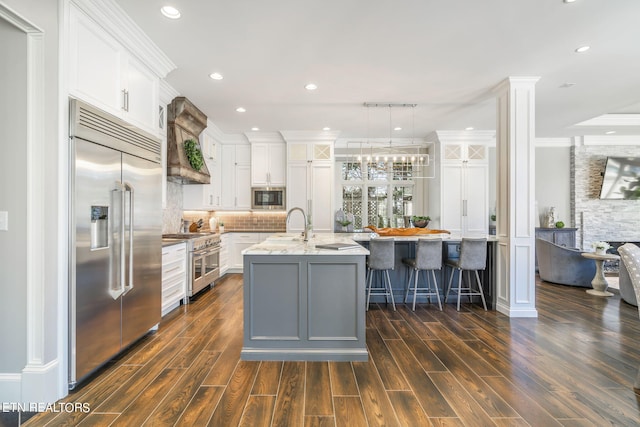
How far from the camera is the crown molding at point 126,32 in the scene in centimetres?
227

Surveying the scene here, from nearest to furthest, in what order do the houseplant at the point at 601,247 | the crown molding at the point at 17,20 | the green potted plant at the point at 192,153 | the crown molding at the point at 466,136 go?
the crown molding at the point at 17,20 < the green potted plant at the point at 192,153 < the houseplant at the point at 601,247 < the crown molding at the point at 466,136

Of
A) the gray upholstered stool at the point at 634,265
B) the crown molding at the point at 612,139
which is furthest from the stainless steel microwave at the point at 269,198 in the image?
the crown molding at the point at 612,139

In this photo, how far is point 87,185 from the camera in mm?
2156

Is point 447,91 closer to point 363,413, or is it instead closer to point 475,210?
point 475,210

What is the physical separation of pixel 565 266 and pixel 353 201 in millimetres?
4239


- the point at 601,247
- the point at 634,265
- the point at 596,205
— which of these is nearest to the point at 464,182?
the point at 601,247

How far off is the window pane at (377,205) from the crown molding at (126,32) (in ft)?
16.8

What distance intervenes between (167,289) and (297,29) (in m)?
3.21

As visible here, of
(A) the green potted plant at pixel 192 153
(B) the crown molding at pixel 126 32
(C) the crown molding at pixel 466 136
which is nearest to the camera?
(B) the crown molding at pixel 126 32

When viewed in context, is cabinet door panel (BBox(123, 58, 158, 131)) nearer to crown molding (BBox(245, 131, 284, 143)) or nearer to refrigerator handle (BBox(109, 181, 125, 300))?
refrigerator handle (BBox(109, 181, 125, 300))

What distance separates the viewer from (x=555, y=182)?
6.91 meters

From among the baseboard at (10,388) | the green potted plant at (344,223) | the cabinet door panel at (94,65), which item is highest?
the cabinet door panel at (94,65)

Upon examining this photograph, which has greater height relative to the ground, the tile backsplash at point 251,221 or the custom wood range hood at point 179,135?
the custom wood range hood at point 179,135

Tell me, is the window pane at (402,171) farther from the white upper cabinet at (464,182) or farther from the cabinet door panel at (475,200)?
the cabinet door panel at (475,200)
